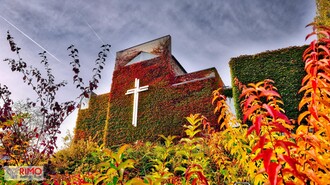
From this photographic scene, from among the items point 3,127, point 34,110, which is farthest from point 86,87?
point 34,110

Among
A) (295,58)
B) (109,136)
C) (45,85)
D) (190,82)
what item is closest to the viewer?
(45,85)

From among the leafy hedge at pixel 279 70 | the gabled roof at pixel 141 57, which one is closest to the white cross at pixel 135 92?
the gabled roof at pixel 141 57

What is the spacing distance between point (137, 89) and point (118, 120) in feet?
6.24

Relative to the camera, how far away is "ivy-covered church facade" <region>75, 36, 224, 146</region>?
472 inches

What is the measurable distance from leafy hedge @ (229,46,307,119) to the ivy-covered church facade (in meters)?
1.30

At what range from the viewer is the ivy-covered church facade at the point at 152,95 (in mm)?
11984

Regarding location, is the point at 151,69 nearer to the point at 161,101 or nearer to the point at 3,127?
the point at 161,101

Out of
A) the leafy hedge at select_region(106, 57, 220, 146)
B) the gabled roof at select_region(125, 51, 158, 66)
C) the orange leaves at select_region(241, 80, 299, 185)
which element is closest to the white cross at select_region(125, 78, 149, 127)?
the leafy hedge at select_region(106, 57, 220, 146)

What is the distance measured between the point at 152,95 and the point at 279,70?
597cm

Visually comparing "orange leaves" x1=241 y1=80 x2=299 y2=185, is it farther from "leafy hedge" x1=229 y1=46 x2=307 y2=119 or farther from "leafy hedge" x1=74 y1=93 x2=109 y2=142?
"leafy hedge" x1=74 y1=93 x2=109 y2=142

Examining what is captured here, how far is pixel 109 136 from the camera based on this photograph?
44.5ft

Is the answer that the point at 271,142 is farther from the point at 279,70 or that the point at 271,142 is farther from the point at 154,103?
the point at 154,103

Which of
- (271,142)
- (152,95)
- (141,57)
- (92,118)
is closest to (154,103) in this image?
(152,95)

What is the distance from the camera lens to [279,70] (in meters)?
10.6
